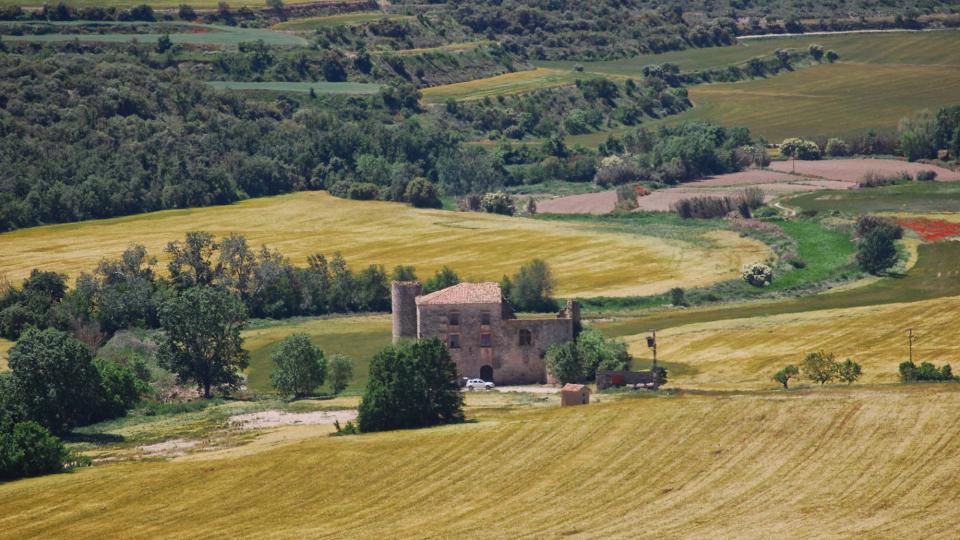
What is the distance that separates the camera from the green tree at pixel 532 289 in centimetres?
14625

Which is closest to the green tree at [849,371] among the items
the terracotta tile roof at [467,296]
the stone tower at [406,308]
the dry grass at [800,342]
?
the dry grass at [800,342]

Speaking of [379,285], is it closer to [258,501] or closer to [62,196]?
[62,196]

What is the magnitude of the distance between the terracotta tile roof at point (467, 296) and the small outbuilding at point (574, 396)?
1394cm

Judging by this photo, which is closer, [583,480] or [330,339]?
[583,480]

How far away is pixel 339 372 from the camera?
121 m

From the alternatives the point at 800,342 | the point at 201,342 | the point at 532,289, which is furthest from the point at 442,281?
the point at 800,342

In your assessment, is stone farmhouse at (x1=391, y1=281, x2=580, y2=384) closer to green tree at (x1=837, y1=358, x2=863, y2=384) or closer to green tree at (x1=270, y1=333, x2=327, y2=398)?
green tree at (x1=270, y1=333, x2=327, y2=398)

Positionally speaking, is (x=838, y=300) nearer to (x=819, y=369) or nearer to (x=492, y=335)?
(x=819, y=369)

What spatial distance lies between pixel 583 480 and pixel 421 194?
4332 inches

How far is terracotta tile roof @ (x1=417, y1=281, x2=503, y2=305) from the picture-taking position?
11962 cm

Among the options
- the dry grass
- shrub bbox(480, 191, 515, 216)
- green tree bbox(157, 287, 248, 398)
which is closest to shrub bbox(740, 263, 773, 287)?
the dry grass

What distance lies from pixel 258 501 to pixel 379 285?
210ft

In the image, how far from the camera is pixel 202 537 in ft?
270

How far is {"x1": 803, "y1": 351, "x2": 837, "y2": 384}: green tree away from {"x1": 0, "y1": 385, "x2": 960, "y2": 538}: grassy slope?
7951 mm
